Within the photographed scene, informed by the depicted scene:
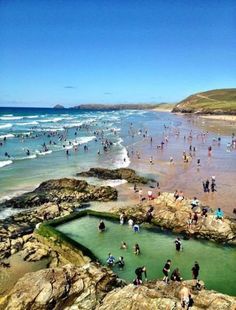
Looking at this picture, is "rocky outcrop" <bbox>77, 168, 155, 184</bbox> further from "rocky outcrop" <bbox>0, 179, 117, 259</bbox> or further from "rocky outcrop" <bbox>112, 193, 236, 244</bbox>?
"rocky outcrop" <bbox>112, 193, 236, 244</bbox>

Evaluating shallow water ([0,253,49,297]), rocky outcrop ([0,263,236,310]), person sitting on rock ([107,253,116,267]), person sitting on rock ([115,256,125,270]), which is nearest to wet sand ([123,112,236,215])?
person sitting on rock ([115,256,125,270])

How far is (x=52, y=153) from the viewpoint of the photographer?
2825 inches

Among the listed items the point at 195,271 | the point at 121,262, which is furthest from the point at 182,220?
the point at 195,271

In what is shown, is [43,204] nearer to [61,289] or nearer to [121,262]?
[121,262]

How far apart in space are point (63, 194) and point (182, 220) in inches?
544

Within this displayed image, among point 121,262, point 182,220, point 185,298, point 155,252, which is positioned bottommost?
point 155,252

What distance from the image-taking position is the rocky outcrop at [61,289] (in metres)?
17.4

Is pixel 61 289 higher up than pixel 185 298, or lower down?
lower down

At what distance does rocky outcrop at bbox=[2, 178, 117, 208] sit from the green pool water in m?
7.08

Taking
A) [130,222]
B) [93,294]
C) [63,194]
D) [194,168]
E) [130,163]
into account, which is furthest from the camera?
[130,163]

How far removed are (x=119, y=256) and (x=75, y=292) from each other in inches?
312

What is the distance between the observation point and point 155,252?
85.9ft

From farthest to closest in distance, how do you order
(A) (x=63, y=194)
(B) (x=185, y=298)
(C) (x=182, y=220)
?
1. (A) (x=63, y=194)
2. (C) (x=182, y=220)
3. (B) (x=185, y=298)

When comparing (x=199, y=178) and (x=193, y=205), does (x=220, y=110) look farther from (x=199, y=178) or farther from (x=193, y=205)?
(x=193, y=205)
